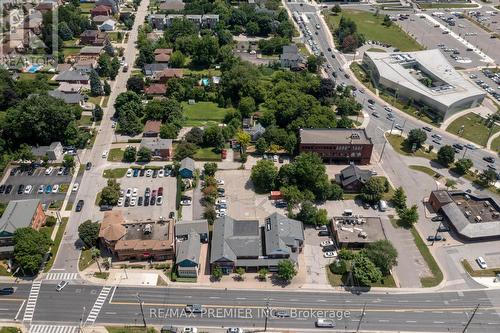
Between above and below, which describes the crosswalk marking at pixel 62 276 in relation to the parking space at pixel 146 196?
below

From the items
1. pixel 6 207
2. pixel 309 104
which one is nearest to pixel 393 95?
pixel 309 104

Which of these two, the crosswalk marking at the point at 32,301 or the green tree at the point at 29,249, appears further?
the green tree at the point at 29,249

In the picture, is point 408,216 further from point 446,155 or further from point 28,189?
point 28,189

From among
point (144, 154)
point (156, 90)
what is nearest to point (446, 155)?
point (144, 154)

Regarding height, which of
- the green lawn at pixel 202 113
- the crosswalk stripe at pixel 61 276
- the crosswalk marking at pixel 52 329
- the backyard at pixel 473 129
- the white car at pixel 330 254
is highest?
the backyard at pixel 473 129

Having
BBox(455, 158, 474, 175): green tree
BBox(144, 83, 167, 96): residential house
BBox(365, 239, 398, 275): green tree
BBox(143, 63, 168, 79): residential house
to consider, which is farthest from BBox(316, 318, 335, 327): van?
BBox(143, 63, 168, 79): residential house

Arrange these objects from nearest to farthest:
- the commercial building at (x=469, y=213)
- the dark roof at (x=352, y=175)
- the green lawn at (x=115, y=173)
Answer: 1. the commercial building at (x=469, y=213)
2. the dark roof at (x=352, y=175)
3. the green lawn at (x=115, y=173)

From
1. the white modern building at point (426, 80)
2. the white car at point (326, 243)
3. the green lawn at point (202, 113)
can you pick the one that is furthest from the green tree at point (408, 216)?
the green lawn at point (202, 113)

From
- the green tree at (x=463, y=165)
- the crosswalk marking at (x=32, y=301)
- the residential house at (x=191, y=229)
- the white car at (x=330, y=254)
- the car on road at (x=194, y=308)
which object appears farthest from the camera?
the green tree at (x=463, y=165)

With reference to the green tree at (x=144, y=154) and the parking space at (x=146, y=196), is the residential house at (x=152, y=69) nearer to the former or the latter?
the green tree at (x=144, y=154)
